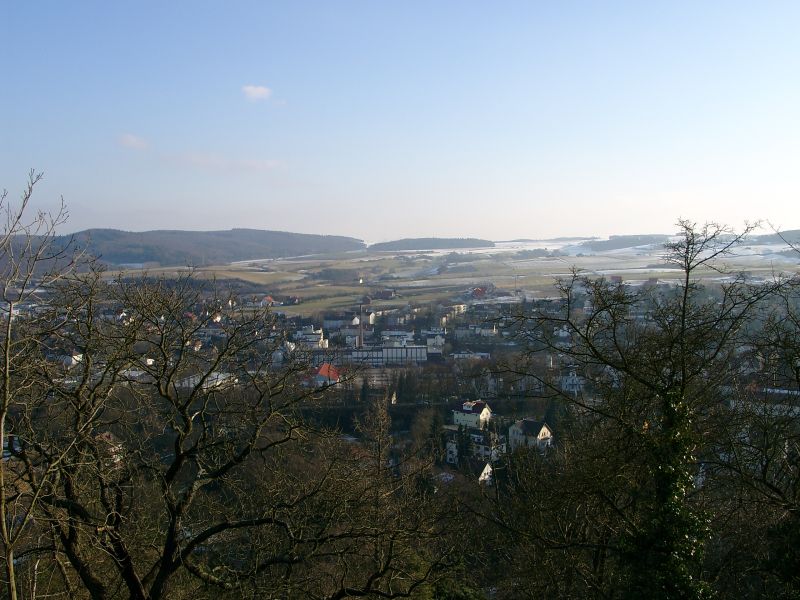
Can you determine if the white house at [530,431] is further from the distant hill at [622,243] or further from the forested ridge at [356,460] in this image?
the distant hill at [622,243]

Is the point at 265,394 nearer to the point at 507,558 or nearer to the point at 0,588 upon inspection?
the point at 0,588

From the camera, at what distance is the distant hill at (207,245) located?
306 ft

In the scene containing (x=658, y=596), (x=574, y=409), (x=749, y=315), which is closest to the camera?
(x=658, y=596)

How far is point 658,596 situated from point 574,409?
133 inches

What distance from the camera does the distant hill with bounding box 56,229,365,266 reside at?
306 ft

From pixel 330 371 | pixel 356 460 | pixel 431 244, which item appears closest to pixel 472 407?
pixel 330 371

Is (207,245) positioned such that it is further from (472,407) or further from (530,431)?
(530,431)

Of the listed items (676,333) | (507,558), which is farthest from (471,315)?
(676,333)

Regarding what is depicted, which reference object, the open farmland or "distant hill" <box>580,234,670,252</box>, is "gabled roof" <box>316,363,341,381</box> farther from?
"distant hill" <box>580,234,670,252</box>

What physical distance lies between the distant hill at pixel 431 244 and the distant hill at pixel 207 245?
818 centimetres

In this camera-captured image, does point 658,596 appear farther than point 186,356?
No

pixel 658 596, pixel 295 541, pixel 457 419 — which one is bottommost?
pixel 457 419

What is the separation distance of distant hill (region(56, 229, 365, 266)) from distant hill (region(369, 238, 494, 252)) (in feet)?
26.8

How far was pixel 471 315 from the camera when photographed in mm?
46812
